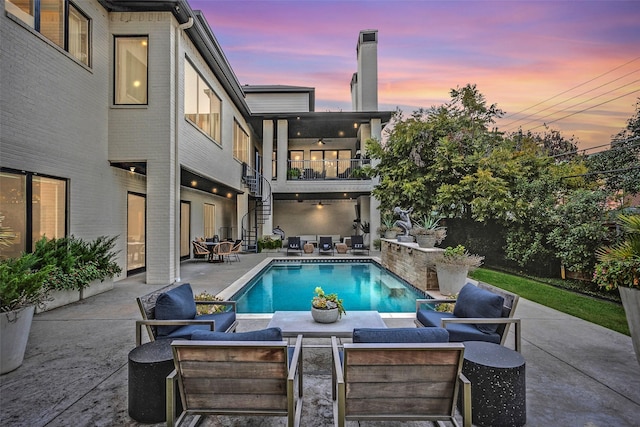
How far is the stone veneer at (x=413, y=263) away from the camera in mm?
7520

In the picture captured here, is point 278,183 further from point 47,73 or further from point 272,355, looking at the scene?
point 272,355

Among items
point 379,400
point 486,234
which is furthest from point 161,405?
point 486,234

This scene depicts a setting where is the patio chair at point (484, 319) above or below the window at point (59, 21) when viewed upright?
below

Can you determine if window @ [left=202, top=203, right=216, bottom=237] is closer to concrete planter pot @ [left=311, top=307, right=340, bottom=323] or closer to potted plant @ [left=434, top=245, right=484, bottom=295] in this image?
potted plant @ [left=434, top=245, right=484, bottom=295]

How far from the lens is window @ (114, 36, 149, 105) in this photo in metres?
8.13

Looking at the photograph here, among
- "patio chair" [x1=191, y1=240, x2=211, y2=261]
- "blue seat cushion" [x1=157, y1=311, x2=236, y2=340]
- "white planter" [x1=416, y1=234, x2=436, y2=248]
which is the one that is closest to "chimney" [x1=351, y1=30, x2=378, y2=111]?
"patio chair" [x1=191, y1=240, x2=211, y2=261]

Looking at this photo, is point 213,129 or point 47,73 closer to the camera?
point 47,73

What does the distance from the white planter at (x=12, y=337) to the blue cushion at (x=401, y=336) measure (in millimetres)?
3458

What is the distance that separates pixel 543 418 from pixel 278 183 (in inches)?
589

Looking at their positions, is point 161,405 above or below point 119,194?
below

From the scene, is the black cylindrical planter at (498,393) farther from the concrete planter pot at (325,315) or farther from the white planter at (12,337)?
the white planter at (12,337)

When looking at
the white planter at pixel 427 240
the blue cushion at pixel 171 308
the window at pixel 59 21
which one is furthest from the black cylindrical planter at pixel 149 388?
the white planter at pixel 427 240

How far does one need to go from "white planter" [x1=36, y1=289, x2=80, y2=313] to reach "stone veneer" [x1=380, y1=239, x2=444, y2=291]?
7.31 meters

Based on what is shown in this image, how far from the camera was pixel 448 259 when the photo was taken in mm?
6879
